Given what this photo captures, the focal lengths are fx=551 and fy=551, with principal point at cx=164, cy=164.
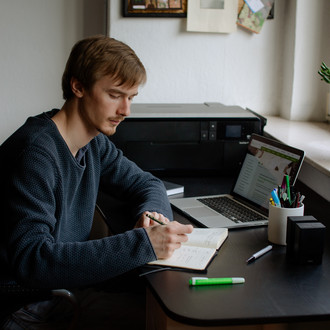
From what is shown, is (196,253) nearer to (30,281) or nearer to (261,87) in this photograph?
(30,281)

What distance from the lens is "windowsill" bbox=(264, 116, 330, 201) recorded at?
1791 millimetres

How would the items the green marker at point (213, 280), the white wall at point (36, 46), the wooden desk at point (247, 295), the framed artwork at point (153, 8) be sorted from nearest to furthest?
the wooden desk at point (247, 295), the green marker at point (213, 280), the framed artwork at point (153, 8), the white wall at point (36, 46)

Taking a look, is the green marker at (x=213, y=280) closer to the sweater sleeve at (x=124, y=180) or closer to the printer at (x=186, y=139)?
the sweater sleeve at (x=124, y=180)

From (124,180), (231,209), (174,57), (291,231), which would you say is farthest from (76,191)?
(174,57)

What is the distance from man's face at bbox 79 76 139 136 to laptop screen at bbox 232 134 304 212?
47 centimetres

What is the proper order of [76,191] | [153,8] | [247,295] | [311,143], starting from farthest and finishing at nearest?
[153,8], [311,143], [76,191], [247,295]

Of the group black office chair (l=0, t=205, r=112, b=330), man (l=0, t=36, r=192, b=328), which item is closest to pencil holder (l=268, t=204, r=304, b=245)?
man (l=0, t=36, r=192, b=328)

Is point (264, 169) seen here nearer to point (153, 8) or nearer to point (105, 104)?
point (105, 104)

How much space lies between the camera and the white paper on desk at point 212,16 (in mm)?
2328

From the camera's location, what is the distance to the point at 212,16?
2.35 metres

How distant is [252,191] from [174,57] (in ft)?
3.02

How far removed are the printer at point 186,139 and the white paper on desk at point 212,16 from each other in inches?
17.4

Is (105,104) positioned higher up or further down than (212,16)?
further down

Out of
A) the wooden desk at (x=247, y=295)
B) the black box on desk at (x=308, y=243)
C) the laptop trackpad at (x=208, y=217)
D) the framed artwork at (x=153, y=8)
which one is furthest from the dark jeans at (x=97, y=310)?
the framed artwork at (x=153, y=8)
